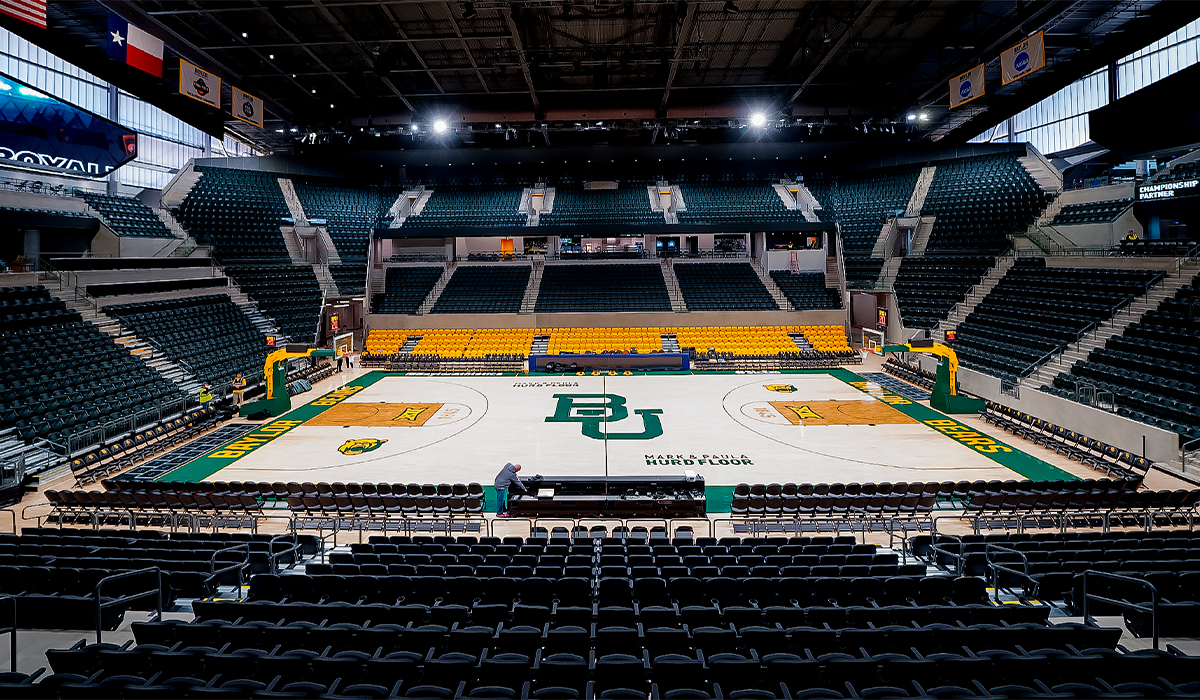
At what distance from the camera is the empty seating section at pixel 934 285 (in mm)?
32500

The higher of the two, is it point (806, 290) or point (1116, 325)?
point (806, 290)

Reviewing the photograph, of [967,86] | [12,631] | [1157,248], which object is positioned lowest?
[12,631]

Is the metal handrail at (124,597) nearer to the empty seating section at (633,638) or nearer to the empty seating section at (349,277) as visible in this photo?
the empty seating section at (633,638)

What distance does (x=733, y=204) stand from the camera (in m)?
45.3

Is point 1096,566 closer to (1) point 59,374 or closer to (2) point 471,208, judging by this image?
(1) point 59,374

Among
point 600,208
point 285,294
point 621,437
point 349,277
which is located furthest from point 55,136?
point 621,437

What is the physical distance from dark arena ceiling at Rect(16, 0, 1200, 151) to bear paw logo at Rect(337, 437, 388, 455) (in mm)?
15235

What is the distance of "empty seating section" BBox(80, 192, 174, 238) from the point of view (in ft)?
98.8

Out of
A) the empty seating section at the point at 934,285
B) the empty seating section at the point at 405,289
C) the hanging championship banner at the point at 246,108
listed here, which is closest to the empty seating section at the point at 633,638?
the hanging championship banner at the point at 246,108

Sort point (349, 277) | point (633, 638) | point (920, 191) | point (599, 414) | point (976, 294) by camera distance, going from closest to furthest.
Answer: point (633, 638) → point (599, 414) → point (976, 294) → point (349, 277) → point (920, 191)

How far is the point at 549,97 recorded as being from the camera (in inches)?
1423

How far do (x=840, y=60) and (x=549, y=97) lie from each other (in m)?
16.1

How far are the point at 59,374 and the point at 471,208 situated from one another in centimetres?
2949

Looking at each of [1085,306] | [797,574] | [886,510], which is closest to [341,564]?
[797,574]
